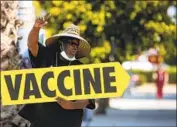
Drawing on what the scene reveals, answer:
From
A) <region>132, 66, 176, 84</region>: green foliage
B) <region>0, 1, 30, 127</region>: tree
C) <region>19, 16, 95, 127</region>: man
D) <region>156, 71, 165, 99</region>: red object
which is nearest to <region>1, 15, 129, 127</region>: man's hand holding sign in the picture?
<region>19, 16, 95, 127</region>: man

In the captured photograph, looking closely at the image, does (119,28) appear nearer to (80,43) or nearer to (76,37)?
(80,43)

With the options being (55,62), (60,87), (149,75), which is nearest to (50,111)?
(60,87)

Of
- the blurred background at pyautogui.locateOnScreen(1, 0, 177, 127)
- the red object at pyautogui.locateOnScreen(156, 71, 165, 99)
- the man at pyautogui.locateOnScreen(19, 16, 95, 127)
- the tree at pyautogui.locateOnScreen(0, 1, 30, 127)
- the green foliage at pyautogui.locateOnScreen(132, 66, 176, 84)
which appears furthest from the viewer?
the green foliage at pyautogui.locateOnScreen(132, 66, 176, 84)

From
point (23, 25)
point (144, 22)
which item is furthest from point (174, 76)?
point (23, 25)

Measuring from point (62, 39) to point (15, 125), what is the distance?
203 centimetres

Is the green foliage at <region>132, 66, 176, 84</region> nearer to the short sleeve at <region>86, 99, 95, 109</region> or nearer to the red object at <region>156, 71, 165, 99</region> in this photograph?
the red object at <region>156, 71, 165, 99</region>

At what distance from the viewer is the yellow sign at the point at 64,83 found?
4.93 meters

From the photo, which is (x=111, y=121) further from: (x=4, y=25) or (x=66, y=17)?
(x=4, y=25)

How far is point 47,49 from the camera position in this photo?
17.4 ft

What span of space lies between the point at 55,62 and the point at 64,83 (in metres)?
0.33

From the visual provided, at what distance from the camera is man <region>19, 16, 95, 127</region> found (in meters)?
→ 5.09

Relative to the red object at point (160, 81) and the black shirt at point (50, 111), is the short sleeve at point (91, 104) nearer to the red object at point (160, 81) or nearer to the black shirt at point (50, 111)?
the black shirt at point (50, 111)

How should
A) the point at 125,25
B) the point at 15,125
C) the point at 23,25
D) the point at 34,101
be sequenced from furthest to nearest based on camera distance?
the point at 125,25 → the point at 23,25 → the point at 15,125 → the point at 34,101

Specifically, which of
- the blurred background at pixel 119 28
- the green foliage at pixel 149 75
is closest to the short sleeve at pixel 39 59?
the blurred background at pixel 119 28
